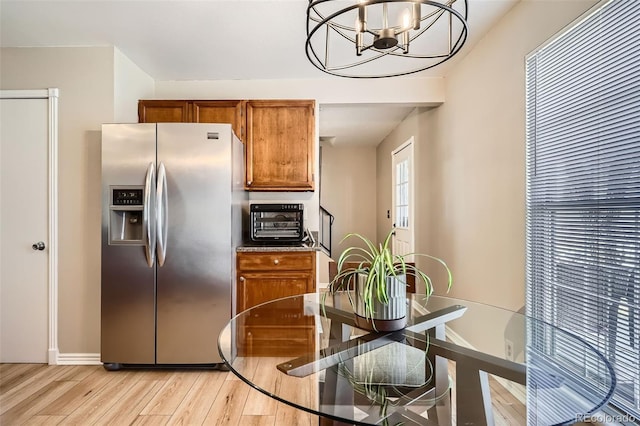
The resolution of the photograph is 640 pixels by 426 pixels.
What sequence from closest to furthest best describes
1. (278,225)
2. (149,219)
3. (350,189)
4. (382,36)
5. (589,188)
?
1. (382,36)
2. (589,188)
3. (149,219)
4. (278,225)
5. (350,189)

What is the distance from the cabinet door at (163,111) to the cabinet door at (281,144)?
23.3 inches

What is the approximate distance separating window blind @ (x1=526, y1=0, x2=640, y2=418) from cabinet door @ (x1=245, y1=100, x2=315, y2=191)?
1.75 m

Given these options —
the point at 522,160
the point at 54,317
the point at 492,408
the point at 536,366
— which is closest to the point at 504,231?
the point at 522,160

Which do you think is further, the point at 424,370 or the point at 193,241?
the point at 193,241

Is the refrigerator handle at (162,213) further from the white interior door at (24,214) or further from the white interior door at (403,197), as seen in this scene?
the white interior door at (403,197)

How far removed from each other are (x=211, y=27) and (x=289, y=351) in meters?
2.27

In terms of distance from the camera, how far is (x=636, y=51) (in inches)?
52.9

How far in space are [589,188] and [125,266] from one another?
289 cm

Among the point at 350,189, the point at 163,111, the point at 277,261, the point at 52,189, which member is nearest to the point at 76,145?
the point at 52,189

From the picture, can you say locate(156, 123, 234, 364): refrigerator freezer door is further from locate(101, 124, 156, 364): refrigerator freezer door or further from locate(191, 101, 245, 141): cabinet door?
locate(191, 101, 245, 141): cabinet door

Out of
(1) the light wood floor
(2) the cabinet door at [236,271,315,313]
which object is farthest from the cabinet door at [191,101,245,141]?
(1) the light wood floor

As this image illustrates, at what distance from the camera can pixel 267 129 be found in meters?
3.06

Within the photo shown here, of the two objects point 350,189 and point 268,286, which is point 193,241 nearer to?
point 268,286

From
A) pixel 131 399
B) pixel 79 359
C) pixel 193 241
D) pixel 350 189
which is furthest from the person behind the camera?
pixel 350 189
